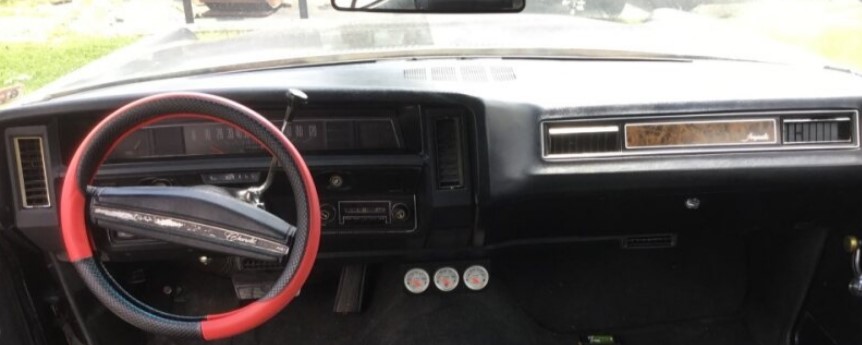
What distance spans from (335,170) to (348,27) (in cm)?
98

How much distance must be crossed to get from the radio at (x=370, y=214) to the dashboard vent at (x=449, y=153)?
0.40ft

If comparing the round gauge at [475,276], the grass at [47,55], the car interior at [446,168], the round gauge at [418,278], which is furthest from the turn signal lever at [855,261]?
the grass at [47,55]

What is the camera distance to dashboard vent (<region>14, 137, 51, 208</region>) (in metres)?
2.29

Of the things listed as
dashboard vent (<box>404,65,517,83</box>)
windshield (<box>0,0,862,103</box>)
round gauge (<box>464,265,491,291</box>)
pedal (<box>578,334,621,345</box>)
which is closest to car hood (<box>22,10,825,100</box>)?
windshield (<box>0,0,862,103</box>)

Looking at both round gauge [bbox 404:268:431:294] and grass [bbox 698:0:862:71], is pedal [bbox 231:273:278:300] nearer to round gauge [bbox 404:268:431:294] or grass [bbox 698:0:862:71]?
round gauge [bbox 404:268:431:294]

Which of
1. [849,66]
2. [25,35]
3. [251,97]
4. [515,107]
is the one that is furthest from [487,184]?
[25,35]

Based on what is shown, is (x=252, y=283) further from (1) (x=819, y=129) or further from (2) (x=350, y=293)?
(1) (x=819, y=129)

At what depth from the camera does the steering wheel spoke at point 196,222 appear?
5.90ft

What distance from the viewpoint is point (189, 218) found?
182 cm

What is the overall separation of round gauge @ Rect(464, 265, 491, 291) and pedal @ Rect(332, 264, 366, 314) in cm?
41

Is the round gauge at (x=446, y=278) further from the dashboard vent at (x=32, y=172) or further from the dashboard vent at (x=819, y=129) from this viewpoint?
the dashboard vent at (x=32, y=172)

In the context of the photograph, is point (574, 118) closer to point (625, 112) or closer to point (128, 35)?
point (625, 112)

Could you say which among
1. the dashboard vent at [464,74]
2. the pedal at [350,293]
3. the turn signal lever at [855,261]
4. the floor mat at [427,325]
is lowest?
the floor mat at [427,325]

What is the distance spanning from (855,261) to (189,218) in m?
2.20
